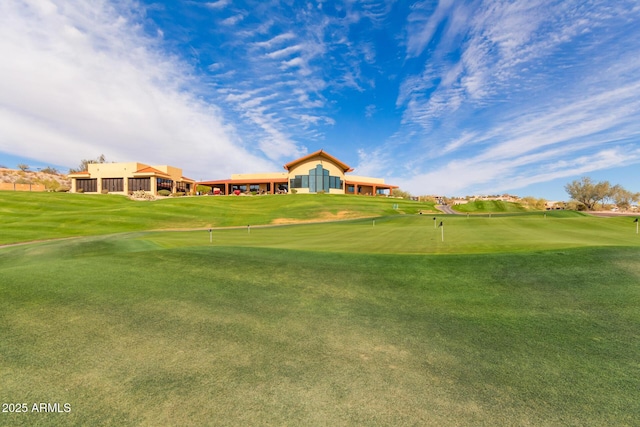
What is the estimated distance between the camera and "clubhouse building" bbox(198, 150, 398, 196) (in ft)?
223

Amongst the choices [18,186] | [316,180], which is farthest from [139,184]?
[316,180]

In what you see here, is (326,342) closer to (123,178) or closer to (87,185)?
(123,178)

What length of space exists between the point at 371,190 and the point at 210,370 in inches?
3256

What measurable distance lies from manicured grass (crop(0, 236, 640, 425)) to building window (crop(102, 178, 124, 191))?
232 feet

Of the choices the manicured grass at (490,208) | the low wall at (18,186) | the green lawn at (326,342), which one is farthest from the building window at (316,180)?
the low wall at (18,186)

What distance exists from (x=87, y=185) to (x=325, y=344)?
86749 millimetres

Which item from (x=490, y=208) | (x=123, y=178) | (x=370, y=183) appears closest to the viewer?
(x=490, y=208)

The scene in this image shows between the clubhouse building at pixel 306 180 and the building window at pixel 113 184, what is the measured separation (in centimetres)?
1909

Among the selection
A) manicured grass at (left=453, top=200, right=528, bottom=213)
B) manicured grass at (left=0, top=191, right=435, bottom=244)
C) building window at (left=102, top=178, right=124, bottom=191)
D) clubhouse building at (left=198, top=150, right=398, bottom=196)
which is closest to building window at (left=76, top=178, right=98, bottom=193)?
building window at (left=102, top=178, right=124, bottom=191)

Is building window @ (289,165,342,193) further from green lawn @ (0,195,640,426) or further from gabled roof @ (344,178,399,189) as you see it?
green lawn @ (0,195,640,426)

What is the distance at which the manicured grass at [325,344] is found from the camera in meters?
3.41

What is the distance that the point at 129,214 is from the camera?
33.1 meters

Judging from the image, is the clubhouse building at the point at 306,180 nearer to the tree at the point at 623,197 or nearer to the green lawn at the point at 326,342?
the tree at the point at 623,197

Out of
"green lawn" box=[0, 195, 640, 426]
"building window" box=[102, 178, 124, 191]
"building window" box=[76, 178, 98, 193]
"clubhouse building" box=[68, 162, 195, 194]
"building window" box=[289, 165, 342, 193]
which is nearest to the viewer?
"green lawn" box=[0, 195, 640, 426]
